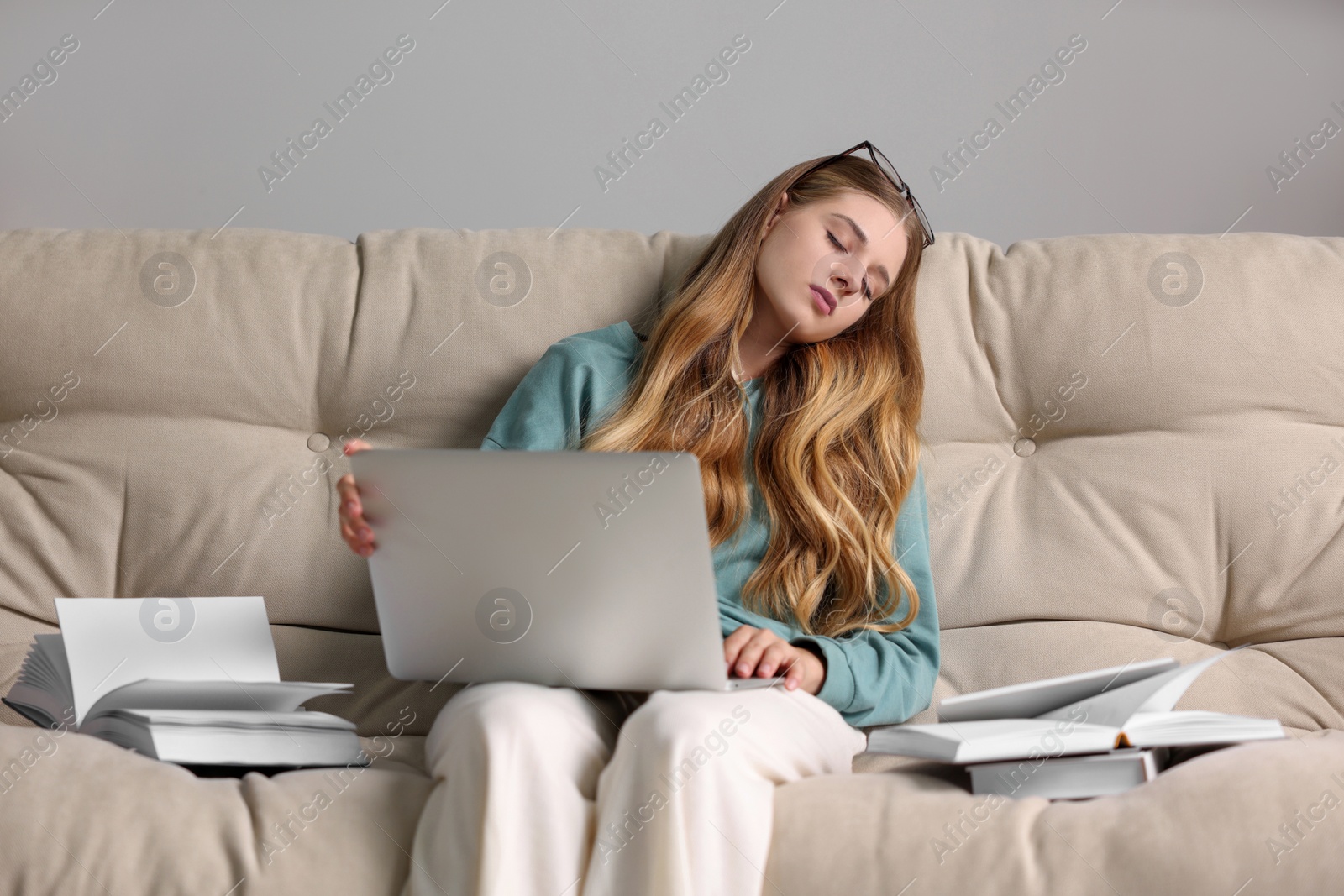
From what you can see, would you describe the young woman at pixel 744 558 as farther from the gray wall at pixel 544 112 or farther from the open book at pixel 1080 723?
the gray wall at pixel 544 112

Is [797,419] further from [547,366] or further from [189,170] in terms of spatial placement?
[189,170]

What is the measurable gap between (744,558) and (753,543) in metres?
0.02

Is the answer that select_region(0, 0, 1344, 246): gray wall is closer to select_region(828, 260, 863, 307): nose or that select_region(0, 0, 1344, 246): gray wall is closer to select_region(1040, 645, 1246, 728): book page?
select_region(828, 260, 863, 307): nose

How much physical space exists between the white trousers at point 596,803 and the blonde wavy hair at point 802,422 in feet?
1.20

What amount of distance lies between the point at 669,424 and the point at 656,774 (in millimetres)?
561

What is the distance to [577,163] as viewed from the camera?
Answer: 1.90 metres

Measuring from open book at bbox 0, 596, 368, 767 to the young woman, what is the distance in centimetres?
17

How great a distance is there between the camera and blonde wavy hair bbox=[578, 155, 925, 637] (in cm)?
129

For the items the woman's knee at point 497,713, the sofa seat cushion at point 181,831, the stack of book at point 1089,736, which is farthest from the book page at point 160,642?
the stack of book at point 1089,736

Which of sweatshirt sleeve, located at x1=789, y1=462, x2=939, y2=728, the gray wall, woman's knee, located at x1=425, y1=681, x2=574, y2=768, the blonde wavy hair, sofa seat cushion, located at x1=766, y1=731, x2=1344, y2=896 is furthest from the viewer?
the gray wall

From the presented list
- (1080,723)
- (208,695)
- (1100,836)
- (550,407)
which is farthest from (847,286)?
(208,695)

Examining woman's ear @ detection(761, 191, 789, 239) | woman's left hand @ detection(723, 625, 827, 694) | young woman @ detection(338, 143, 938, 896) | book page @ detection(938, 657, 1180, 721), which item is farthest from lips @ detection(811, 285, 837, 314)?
book page @ detection(938, 657, 1180, 721)

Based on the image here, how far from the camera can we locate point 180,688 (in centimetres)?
101

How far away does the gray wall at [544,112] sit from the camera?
6.12 ft
